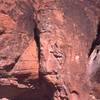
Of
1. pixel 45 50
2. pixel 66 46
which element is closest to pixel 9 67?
pixel 45 50

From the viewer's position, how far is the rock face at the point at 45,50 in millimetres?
3256

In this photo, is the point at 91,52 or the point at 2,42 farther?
the point at 91,52

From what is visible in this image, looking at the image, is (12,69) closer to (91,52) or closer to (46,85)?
(46,85)

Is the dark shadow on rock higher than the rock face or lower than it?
lower

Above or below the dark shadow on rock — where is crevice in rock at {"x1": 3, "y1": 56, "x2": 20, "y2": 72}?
above

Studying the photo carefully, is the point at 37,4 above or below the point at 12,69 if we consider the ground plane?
above

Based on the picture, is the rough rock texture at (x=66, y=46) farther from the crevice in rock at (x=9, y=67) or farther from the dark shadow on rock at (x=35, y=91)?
the crevice in rock at (x=9, y=67)

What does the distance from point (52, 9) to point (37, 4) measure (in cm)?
14

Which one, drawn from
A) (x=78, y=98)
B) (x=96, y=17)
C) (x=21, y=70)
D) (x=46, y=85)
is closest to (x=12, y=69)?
(x=21, y=70)

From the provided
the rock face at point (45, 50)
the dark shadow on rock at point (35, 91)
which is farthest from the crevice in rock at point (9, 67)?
the dark shadow on rock at point (35, 91)

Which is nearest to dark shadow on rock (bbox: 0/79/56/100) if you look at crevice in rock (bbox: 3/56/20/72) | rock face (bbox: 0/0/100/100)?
rock face (bbox: 0/0/100/100)

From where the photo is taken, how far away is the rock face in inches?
128

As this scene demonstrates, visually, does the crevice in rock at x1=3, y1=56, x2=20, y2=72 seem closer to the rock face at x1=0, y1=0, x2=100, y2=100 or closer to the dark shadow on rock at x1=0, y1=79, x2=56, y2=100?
the rock face at x1=0, y1=0, x2=100, y2=100

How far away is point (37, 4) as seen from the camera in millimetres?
3453
